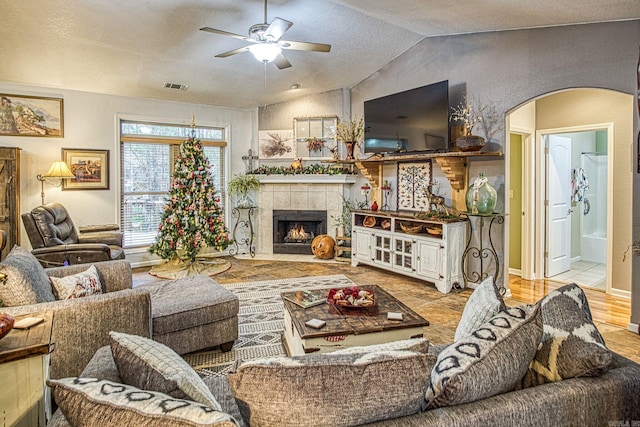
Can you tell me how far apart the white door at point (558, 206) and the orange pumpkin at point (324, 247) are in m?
3.17

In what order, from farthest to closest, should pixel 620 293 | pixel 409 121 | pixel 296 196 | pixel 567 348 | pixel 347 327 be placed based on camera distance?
1. pixel 296 196
2. pixel 409 121
3. pixel 620 293
4. pixel 347 327
5. pixel 567 348

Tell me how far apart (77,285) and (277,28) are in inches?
101

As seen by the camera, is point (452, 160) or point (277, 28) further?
point (452, 160)

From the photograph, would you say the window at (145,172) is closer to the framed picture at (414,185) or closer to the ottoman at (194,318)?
the framed picture at (414,185)

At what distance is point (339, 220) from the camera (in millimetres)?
6668

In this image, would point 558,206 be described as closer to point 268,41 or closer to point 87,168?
point 268,41

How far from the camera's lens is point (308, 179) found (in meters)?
6.70

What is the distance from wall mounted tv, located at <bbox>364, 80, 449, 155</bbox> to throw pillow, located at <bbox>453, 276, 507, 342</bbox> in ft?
10.8

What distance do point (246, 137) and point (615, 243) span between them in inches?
228

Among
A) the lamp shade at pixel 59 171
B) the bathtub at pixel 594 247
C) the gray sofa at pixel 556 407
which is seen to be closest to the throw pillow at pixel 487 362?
the gray sofa at pixel 556 407

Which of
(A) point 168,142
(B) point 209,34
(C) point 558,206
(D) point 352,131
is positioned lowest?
(C) point 558,206

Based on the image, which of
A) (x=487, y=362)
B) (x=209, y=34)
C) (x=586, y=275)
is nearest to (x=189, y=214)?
(x=209, y=34)

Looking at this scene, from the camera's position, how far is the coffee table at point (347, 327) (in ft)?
7.50

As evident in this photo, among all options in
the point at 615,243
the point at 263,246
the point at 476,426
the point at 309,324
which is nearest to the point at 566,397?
the point at 476,426
